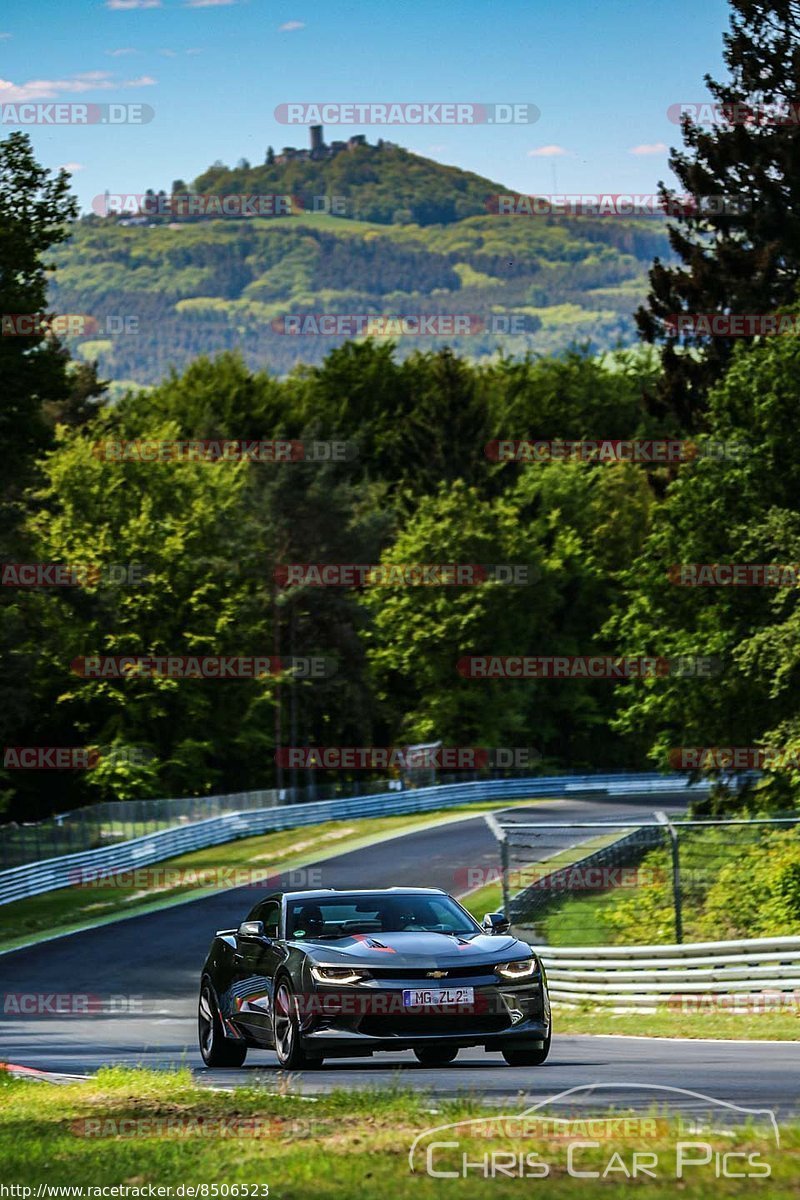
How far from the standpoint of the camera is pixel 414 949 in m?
13.2

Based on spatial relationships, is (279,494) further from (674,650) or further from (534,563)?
(674,650)

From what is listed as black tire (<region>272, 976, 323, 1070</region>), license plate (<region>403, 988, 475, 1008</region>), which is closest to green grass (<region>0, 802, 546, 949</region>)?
black tire (<region>272, 976, 323, 1070</region>)

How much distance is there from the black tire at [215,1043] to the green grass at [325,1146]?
131 inches

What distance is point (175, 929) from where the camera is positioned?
40.0 metres

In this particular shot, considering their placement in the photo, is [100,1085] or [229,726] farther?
[229,726]

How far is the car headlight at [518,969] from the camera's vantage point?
13.0m

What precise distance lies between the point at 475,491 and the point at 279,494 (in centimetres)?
1029

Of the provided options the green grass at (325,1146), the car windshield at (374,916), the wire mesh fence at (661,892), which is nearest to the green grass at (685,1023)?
the wire mesh fence at (661,892)

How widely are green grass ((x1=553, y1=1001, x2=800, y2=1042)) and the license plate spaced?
5326 mm

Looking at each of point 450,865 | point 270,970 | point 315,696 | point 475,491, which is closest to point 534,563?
point 475,491

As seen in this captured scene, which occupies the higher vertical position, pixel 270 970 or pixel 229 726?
pixel 270 970

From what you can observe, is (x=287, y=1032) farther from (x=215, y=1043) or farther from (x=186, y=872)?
(x=186, y=872)

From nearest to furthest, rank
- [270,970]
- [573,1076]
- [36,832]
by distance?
[573,1076], [270,970], [36,832]

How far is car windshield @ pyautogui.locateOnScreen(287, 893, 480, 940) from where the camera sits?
1391cm
